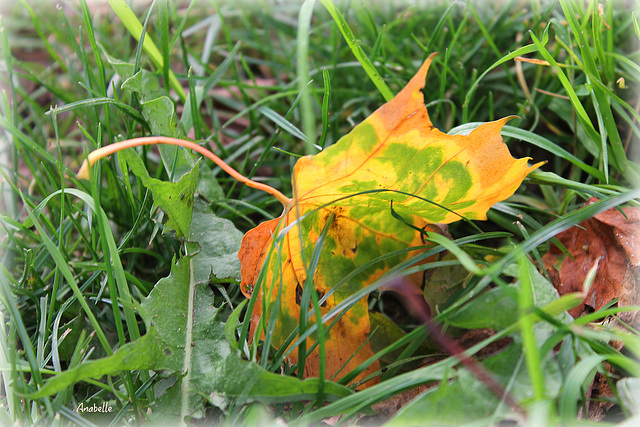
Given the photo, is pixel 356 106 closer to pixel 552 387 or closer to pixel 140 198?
pixel 140 198

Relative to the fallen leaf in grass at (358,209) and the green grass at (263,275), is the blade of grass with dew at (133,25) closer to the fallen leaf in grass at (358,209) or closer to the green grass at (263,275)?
the green grass at (263,275)

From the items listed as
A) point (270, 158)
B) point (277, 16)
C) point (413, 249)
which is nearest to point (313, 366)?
point (413, 249)

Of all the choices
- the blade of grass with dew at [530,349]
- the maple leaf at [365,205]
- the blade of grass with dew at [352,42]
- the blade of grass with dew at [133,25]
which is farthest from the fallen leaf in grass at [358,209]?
the blade of grass with dew at [133,25]

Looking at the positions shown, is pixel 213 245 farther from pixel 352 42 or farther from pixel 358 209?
pixel 352 42

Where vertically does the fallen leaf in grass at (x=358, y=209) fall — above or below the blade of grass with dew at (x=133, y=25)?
below
